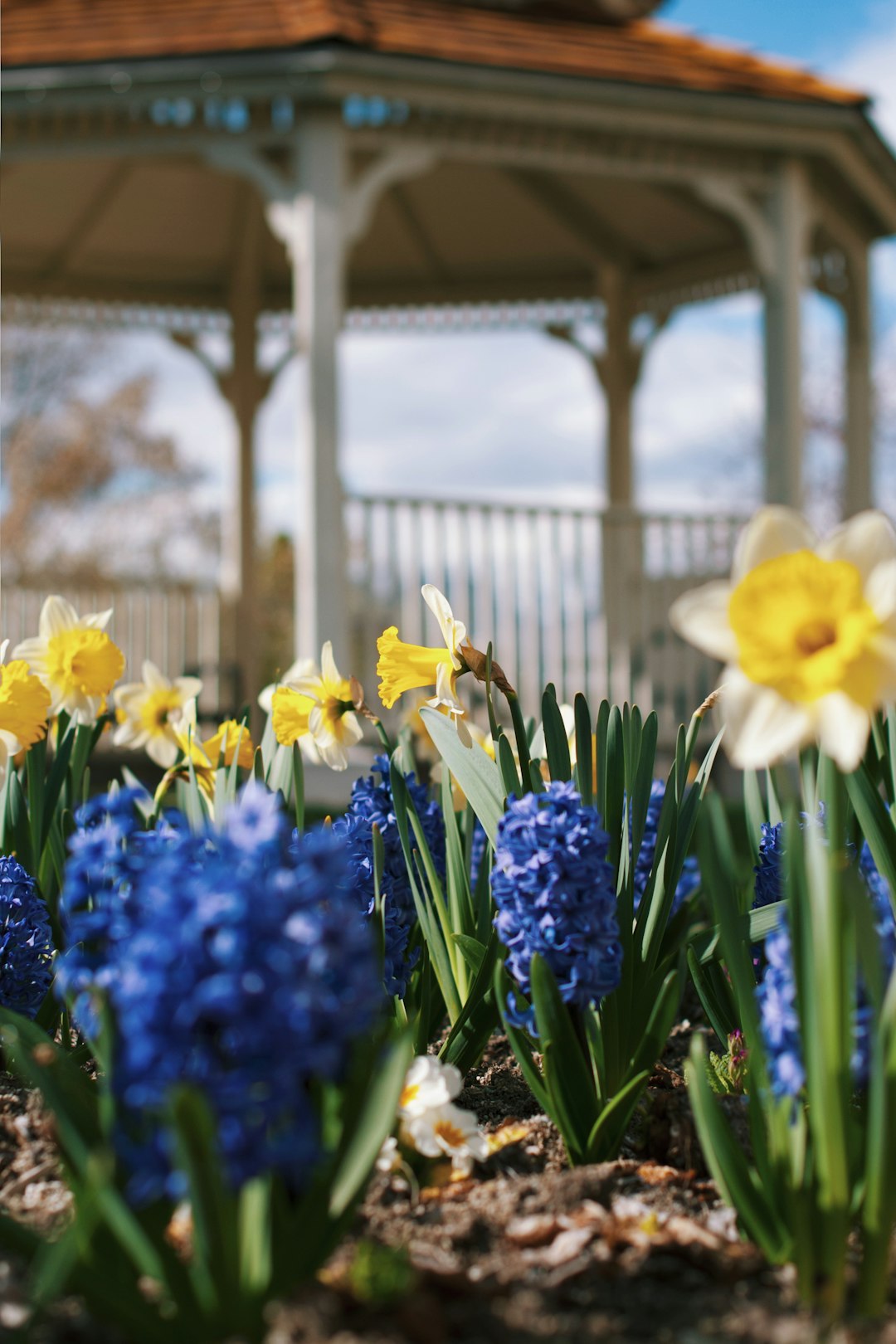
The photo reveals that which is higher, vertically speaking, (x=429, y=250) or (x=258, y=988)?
(x=429, y=250)

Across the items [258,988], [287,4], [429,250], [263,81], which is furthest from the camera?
[429,250]

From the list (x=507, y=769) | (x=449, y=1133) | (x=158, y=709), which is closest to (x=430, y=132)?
(x=158, y=709)

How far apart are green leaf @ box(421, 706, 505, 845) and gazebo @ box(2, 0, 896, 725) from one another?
3.68 m

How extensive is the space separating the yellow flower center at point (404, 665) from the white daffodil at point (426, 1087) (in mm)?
573

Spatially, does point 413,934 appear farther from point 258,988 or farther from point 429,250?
point 429,250

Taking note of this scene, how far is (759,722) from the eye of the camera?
1132 millimetres

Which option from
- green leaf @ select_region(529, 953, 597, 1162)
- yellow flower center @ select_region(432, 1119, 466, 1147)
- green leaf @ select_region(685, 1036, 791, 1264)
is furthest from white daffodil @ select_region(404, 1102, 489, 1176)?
green leaf @ select_region(685, 1036, 791, 1264)

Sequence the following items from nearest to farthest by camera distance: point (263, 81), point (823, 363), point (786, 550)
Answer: point (786, 550) → point (263, 81) → point (823, 363)

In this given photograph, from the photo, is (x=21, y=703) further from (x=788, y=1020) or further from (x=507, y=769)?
(x=788, y=1020)

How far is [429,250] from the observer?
9.05 metres

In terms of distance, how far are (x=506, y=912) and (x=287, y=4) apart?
5891mm

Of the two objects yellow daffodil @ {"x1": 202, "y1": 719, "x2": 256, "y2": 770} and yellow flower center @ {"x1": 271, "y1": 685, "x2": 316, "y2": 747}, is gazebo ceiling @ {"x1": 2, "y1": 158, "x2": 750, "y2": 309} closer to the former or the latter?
yellow daffodil @ {"x1": 202, "y1": 719, "x2": 256, "y2": 770}

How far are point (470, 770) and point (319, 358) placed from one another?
413cm

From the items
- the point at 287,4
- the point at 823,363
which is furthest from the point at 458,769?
the point at 823,363
